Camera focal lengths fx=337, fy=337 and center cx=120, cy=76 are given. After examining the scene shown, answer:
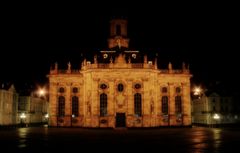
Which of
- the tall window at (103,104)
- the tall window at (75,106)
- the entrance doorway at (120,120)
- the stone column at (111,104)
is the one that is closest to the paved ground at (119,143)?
the stone column at (111,104)

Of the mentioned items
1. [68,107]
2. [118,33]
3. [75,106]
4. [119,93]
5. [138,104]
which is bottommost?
[68,107]

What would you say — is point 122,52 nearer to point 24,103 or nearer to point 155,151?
point 24,103

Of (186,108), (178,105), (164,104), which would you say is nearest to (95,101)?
(164,104)

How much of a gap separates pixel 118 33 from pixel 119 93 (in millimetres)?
18999

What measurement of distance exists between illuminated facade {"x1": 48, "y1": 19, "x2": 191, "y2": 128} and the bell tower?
4552 millimetres

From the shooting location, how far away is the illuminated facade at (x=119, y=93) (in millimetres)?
70188

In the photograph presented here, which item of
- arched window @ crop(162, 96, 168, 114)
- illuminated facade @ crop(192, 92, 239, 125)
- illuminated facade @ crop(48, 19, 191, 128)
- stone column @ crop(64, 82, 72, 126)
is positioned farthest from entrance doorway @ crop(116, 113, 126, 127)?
illuminated facade @ crop(192, 92, 239, 125)

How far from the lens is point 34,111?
104 m

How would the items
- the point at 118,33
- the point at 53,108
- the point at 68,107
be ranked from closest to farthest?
the point at 68,107
the point at 53,108
the point at 118,33

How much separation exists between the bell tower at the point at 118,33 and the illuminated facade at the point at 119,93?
4.55 m

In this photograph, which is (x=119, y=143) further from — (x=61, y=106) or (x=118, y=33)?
(x=118, y=33)

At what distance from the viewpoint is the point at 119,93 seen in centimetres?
7069

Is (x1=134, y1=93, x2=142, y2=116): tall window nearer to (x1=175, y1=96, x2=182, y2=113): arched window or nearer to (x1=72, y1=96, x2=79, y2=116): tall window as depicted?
(x1=175, y1=96, x2=182, y2=113): arched window

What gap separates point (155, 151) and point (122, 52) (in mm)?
50558
